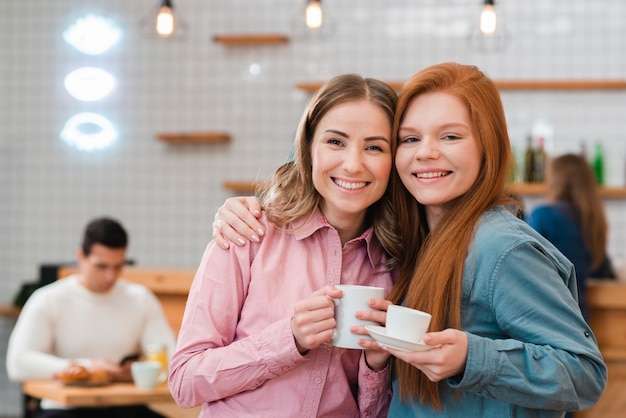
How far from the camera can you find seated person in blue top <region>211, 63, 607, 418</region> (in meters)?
1.39

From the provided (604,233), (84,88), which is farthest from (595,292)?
(84,88)

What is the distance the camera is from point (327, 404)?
5.49ft

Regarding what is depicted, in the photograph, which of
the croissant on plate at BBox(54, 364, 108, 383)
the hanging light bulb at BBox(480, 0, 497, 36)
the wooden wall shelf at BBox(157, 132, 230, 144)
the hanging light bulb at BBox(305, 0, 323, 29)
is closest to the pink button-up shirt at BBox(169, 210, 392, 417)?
the croissant on plate at BBox(54, 364, 108, 383)

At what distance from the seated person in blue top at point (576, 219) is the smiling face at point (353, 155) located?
2.47 meters

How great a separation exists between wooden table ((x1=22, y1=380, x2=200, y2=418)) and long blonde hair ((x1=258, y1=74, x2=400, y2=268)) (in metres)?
1.48

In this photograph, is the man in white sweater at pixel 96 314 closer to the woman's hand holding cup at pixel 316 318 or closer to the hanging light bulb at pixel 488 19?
the hanging light bulb at pixel 488 19

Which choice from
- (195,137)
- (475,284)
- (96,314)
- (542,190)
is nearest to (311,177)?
(475,284)

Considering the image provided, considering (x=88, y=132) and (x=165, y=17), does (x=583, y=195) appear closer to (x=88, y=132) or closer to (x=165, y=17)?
(x=165, y=17)

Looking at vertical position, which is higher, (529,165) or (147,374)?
(529,165)

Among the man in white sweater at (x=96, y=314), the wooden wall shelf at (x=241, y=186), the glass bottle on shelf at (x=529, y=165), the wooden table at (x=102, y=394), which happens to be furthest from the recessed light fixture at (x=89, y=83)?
the wooden table at (x=102, y=394)

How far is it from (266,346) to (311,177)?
0.41 metres

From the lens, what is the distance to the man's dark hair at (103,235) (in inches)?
153

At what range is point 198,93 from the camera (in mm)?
5820

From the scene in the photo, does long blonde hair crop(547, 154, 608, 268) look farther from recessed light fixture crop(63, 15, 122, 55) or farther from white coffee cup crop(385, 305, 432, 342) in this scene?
recessed light fixture crop(63, 15, 122, 55)
